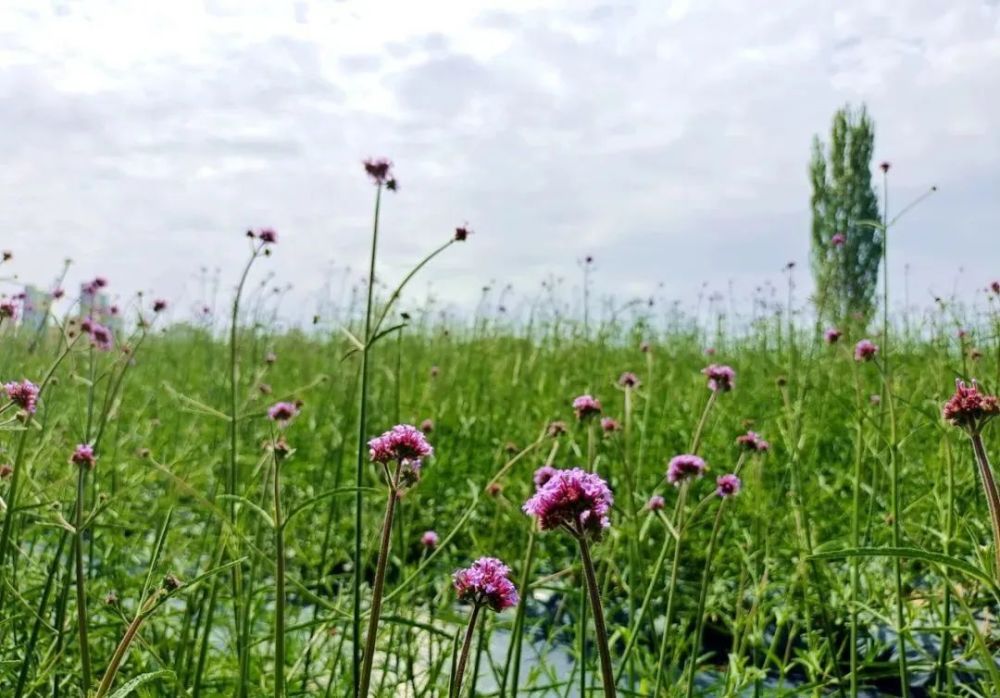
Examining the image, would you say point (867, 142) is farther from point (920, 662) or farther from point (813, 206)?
point (920, 662)

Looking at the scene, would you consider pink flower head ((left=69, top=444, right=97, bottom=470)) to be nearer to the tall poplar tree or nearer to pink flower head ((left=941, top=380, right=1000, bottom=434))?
pink flower head ((left=941, top=380, right=1000, bottom=434))

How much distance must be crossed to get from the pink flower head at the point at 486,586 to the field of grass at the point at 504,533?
0.08 meters

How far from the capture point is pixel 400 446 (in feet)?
3.12

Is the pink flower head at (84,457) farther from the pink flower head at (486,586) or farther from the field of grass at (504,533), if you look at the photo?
the pink flower head at (486,586)

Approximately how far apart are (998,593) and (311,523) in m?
2.54

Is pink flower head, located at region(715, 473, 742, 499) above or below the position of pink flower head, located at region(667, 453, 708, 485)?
below

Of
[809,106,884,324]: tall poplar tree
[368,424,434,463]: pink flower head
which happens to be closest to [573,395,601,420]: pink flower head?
[368,424,434,463]: pink flower head

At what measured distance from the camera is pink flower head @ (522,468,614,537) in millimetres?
781

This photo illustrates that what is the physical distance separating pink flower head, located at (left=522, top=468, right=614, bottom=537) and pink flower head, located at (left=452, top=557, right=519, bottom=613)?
Result: 0.48 feet

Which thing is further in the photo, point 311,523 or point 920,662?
point 311,523

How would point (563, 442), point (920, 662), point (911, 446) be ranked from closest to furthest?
1. point (920, 662)
2. point (911, 446)
3. point (563, 442)

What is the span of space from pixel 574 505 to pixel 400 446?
0.80ft

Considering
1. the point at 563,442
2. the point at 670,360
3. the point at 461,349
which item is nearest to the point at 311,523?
the point at 563,442

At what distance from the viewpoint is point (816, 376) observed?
13.8ft
